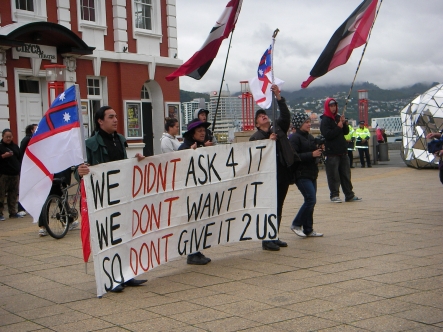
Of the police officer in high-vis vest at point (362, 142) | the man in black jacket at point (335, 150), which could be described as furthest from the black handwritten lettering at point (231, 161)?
the police officer in high-vis vest at point (362, 142)

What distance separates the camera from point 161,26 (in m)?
25.6

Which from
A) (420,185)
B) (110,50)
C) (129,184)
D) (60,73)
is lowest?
(420,185)

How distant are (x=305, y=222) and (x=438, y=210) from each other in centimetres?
365

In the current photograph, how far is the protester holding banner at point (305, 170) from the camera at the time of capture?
935 cm

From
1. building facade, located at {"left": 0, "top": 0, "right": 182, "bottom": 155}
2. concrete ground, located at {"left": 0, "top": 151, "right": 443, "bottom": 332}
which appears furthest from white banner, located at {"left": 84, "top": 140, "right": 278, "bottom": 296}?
building facade, located at {"left": 0, "top": 0, "right": 182, "bottom": 155}

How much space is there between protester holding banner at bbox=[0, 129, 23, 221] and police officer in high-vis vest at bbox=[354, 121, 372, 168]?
1528cm

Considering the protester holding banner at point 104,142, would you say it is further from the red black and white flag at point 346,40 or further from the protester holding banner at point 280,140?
the red black and white flag at point 346,40

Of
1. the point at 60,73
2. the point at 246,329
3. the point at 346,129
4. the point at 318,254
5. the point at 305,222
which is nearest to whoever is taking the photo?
the point at 246,329

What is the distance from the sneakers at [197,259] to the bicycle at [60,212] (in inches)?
137

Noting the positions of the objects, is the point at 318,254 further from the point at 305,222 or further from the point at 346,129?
the point at 346,129

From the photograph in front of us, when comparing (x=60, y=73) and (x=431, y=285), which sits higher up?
(x=60, y=73)

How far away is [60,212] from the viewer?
438 inches

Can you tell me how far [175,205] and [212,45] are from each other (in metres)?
3.19

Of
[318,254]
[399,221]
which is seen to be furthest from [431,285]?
[399,221]
